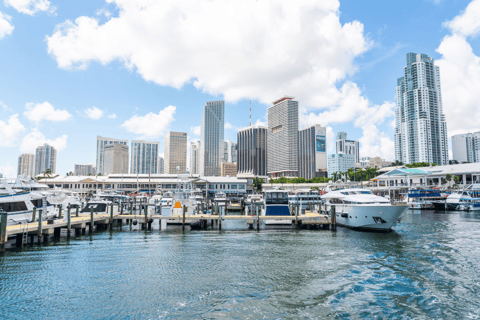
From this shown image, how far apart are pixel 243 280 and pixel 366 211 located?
2228cm

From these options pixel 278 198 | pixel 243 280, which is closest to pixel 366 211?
pixel 278 198

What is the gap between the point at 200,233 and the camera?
33844mm

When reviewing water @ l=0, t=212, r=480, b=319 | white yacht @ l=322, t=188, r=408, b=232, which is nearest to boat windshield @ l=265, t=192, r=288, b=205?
white yacht @ l=322, t=188, r=408, b=232

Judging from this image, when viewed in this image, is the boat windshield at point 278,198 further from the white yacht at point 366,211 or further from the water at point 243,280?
the water at point 243,280

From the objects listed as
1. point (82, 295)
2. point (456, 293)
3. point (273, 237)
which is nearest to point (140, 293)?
point (82, 295)

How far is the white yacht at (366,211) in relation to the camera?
106 ft

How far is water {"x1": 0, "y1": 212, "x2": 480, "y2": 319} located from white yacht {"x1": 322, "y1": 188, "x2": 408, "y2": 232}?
4735mm

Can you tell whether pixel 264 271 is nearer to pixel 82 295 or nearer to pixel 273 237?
pixel 82 295

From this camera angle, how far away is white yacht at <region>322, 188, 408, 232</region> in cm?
3231

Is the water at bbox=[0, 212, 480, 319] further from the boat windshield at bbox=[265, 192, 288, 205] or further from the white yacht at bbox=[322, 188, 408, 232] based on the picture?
the boat windshield at bbox=[265, 192, 288, 205]

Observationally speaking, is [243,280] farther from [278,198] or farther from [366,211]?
[278,198]

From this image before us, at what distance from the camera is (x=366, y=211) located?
33.6m

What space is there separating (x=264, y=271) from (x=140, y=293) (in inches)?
302

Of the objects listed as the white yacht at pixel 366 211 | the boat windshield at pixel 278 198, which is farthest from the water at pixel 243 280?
the boat windshield at pixel 278 198
